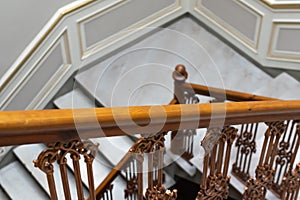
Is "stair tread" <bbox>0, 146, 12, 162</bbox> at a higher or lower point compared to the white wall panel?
lower

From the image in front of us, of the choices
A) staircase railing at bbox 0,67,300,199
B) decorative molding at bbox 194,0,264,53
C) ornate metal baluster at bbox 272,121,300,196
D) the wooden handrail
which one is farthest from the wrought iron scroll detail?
decorative molding at bbox 194,0,264,53

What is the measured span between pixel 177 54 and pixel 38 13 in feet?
5.34

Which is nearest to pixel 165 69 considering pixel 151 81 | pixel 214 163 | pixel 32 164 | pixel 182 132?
pixel 151 81

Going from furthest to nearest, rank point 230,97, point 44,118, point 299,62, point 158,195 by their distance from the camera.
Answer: point 299,62
point 230,97
point 158,195
point 44,118

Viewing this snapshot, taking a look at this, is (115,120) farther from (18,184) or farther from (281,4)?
(281,4)

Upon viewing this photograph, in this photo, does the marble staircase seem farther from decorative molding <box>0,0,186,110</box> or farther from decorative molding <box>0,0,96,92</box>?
decorative molding <box>0,0,96,92</box>

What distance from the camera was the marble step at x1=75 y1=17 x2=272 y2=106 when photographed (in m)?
4.13

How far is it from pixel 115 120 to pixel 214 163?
62 centimetres

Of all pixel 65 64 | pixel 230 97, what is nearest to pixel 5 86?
pixel 65 64

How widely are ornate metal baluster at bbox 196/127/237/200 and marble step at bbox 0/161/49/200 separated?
2.23 metres

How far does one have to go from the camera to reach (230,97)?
10.0 ft

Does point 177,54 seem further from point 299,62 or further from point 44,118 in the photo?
point 44,118

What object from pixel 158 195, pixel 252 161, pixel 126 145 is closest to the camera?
pixel 158 195

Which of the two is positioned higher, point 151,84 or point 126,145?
point 151,84
